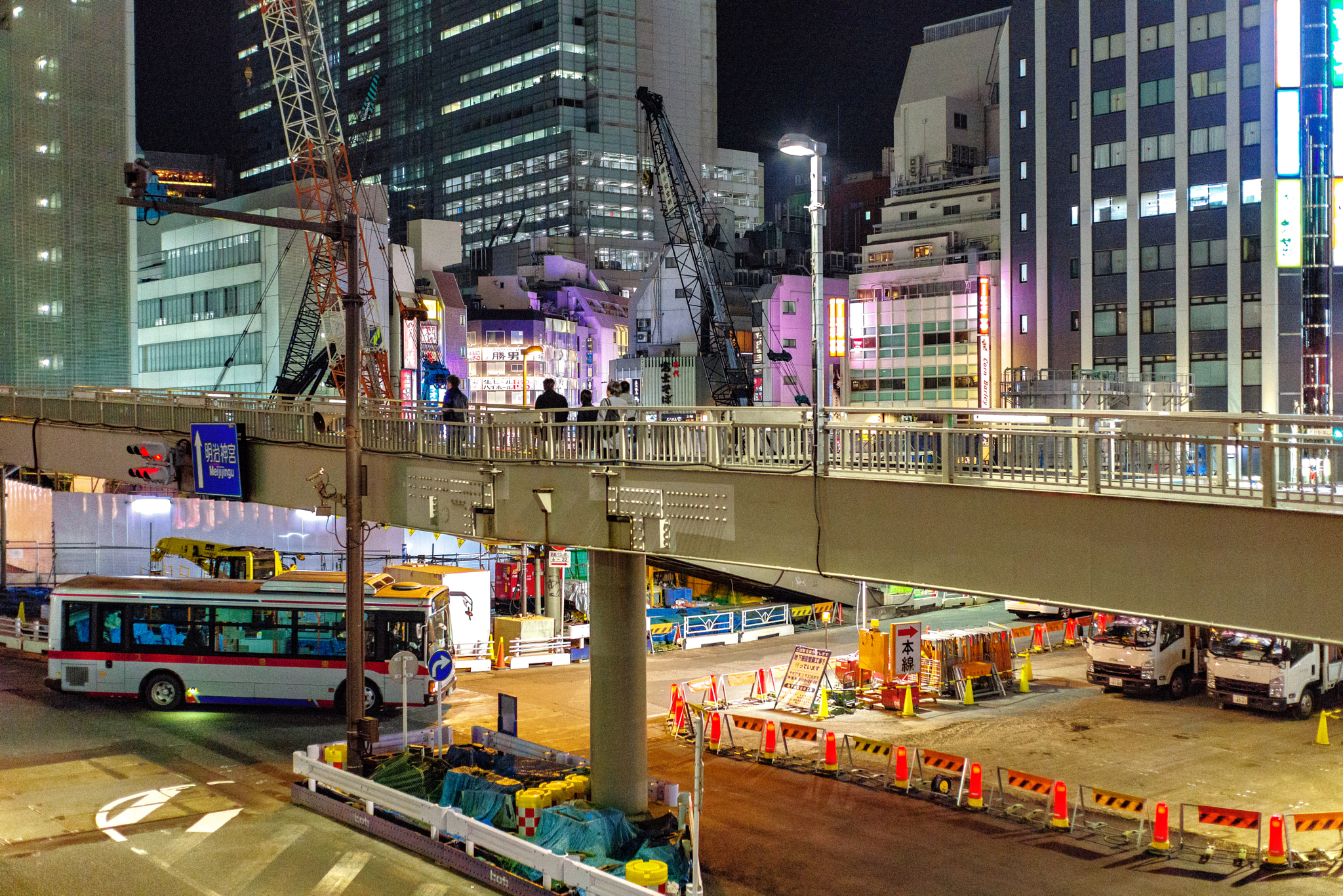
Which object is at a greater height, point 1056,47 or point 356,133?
point 356,133

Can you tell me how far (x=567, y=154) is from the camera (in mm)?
158250

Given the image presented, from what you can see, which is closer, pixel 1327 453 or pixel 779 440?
pixel 1327 453

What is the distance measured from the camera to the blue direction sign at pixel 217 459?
982 inches

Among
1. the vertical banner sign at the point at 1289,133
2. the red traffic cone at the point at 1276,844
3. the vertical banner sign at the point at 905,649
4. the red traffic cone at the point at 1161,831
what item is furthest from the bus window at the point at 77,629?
the vertical banner sign at the point at 1289,133

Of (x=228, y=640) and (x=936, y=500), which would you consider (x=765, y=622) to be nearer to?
(x=228, y=640)

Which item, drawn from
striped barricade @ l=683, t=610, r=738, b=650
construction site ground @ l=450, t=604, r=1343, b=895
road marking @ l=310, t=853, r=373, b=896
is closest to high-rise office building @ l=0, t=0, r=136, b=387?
striped barricade @ l=683, t=610, r=738, b=650

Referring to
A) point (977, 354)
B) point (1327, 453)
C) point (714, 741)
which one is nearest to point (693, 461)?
point (1327, 453)

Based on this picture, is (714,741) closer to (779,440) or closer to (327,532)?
(779,440)

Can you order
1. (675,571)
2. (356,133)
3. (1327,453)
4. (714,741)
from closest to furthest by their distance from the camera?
1. (1327,453)
2. (714,741)
3. (675,571)
4. (356,133)

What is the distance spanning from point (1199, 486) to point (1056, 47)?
185 feet

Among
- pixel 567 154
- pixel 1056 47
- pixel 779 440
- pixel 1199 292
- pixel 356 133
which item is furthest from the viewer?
pixel 356 133

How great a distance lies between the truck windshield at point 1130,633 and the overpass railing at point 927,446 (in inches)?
399

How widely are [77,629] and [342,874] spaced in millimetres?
14042

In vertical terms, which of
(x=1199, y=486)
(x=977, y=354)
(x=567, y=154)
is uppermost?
(x=567, y=154)
